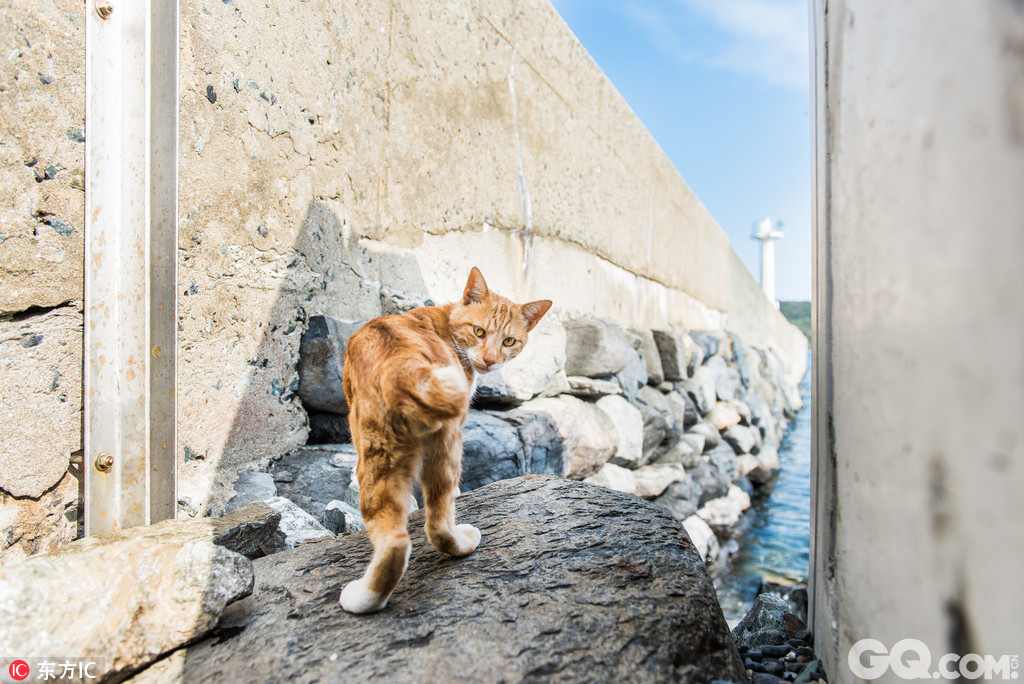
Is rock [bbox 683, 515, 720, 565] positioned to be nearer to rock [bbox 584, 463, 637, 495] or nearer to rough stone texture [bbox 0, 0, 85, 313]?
rock [bbox 584, 463, 637, 495]

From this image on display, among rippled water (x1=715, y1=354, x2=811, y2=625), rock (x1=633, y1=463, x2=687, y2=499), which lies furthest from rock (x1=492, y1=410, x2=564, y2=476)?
rock (x1=633, y1=463, x2=687, y2=499)

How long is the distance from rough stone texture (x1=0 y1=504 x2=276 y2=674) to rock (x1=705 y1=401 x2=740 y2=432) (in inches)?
175

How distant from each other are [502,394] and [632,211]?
231cm

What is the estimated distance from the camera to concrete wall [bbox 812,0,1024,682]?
0.55 metres

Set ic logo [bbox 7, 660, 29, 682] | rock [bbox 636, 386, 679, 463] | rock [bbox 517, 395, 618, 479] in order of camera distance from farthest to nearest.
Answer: rock [bbox 636, 386, 679, 463], rock [bbox 517, 395, 618, 479], ic logo [bbox 7, 660, 29, 682]

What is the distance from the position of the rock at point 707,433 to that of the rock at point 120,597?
3873 millimetres

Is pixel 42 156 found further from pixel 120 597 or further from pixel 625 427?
pixel 625 427

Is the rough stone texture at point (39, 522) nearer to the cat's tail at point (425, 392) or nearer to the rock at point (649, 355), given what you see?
the cat's tail at point (425, 392)

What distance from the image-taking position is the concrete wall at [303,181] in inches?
45.5

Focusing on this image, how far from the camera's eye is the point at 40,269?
1.11 meters

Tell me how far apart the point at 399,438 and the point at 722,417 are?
466 cm

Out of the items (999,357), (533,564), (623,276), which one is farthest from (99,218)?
(623,276)

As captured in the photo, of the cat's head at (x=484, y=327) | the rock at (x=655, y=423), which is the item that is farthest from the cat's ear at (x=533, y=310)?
the rock at (x=655, y=423)

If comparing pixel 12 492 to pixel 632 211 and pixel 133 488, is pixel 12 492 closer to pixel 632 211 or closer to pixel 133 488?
pixel 133 488
